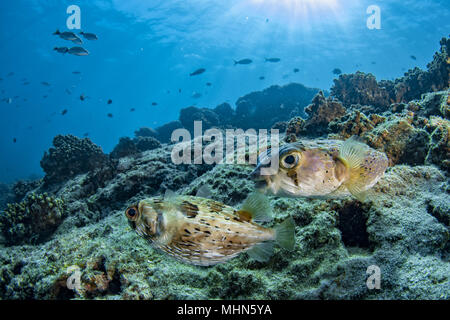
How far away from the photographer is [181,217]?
1.57 meters

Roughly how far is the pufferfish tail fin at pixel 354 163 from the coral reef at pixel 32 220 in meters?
6.13

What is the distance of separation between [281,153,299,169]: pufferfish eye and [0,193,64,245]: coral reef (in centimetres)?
583

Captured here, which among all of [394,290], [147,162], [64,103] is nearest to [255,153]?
[394,290]

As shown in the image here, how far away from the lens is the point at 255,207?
1726 mm

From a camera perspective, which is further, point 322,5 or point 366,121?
point 322,5

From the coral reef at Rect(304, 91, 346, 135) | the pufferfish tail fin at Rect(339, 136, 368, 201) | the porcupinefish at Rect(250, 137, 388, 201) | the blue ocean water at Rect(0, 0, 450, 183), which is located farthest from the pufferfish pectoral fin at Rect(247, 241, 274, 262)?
the blue ocean water at Rect(0, 0, 450, 183)

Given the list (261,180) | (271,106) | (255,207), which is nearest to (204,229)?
(255,207)

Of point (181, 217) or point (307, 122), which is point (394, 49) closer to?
point (307, 122)

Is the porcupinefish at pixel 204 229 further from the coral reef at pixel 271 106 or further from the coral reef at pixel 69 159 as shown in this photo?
the coral reef at pixel 271 106

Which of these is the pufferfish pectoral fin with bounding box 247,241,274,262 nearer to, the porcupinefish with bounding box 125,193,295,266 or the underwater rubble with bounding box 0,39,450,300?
the porcupinefish with bounding box 125,193,295,266

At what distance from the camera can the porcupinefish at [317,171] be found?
1630 mm

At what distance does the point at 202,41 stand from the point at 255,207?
56.2 metres

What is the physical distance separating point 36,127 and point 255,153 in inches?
5477
